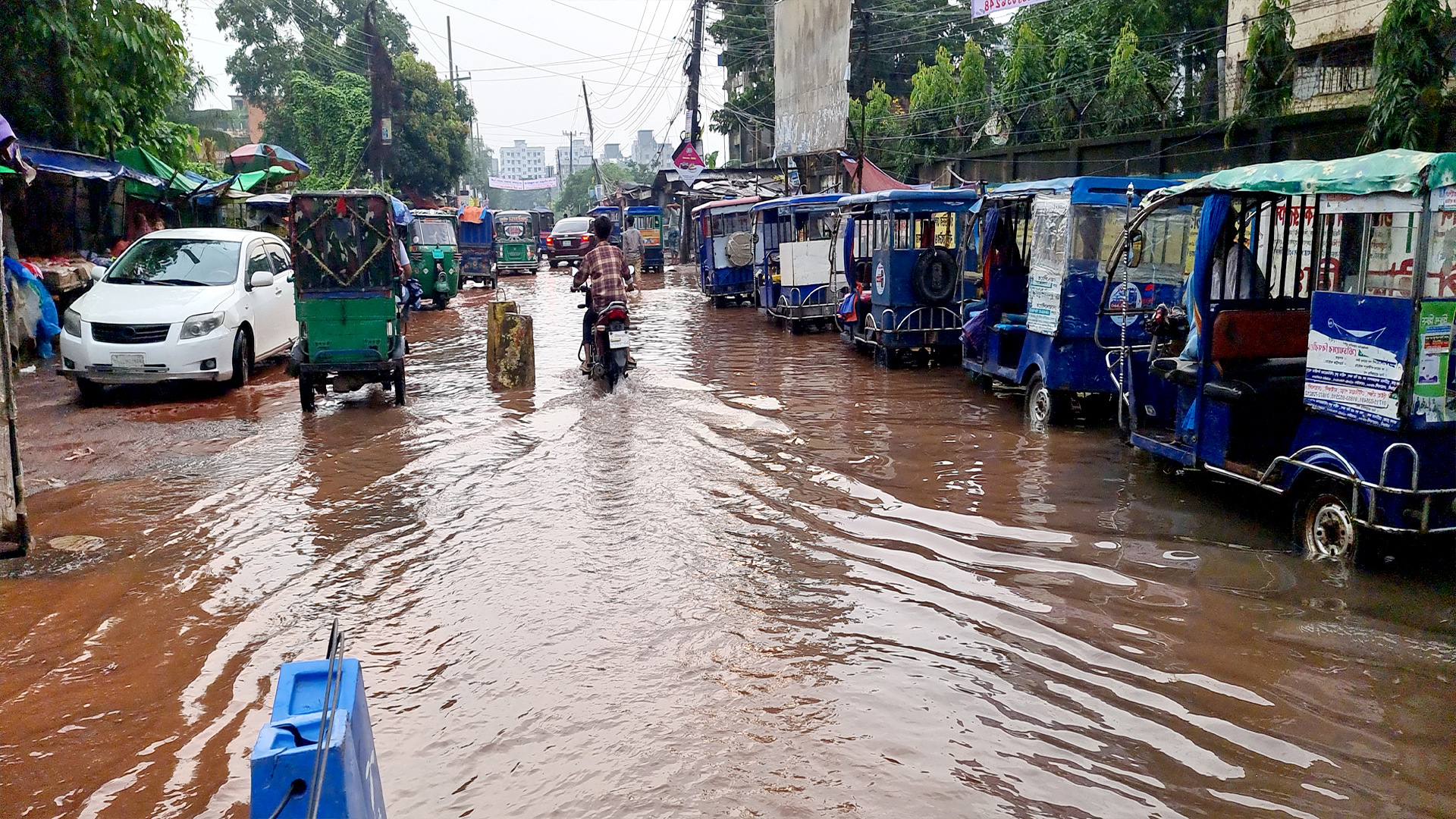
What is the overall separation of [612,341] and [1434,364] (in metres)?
8.22

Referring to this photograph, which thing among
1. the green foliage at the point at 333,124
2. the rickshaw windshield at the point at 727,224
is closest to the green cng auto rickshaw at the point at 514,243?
the green foliage at the point at 333,124

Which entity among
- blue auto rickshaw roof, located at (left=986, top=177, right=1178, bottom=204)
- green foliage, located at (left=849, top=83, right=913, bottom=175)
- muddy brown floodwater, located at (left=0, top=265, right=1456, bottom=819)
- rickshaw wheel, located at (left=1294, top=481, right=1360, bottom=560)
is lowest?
muddy brown floodwater, located at (left=0, top=265, right=1456, bottom=819)

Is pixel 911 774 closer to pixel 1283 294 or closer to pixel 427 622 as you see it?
pixel 427 622

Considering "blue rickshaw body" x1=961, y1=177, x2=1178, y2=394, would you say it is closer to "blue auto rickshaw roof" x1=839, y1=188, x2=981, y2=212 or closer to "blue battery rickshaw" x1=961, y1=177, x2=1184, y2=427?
"blue battery rickshaw" x1=961, y1=177, x2=1184, y2=427

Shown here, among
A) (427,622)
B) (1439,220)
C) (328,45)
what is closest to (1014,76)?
(1439,220)

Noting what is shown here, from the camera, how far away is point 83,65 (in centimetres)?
1581

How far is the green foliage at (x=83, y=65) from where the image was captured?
49.9 feet

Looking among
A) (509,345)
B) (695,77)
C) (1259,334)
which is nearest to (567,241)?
(695,77)

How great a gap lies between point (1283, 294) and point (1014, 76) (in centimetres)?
1973

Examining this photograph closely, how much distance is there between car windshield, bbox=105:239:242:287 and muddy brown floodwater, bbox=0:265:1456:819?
297cm

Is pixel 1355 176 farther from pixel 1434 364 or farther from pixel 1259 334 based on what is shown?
pixel 1259 334

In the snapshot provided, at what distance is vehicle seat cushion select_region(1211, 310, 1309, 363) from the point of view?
7.15 meters

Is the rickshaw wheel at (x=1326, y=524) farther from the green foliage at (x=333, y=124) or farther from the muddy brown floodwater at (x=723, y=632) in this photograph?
the green foliage at (x=333, y=124)

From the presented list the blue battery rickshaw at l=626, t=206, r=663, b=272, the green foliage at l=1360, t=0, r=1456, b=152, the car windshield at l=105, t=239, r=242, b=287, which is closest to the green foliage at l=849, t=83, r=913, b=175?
the blue battery rickshaw at l=626, t=206, r=663, b=272
